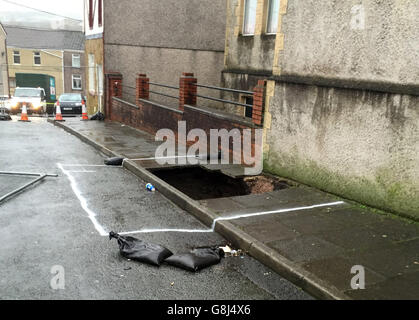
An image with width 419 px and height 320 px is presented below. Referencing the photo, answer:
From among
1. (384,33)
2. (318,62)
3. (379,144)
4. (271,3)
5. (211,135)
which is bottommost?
(211,135)

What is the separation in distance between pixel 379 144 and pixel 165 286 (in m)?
3.87

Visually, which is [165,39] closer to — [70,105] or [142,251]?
[70,105]

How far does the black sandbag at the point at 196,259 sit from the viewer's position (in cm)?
426

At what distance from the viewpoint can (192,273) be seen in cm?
421

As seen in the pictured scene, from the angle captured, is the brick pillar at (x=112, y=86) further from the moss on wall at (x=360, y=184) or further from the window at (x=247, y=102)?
the moss on wall at (x=360, y=184)

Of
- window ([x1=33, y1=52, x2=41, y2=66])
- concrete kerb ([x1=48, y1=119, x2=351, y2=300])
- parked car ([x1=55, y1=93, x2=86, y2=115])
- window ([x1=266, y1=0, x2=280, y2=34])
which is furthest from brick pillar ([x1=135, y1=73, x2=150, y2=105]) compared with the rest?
window ([x1=33, y1=52, x2=41, y2=66])

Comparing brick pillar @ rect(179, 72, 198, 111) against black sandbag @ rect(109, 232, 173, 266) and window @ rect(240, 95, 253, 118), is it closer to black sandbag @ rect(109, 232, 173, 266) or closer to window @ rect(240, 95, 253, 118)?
window @ rect(240, 95, 253, 118)

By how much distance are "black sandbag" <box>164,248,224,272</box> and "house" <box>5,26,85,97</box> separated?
4954 centimetres

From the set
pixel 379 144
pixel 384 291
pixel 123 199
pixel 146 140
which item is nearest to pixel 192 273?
pixel 384 291

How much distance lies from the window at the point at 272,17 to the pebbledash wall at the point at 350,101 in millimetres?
4816

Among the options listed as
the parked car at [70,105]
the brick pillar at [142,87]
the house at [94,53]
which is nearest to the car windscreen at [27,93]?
the parked car at [70,105]

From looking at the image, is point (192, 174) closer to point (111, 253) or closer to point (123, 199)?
point (123, 199)

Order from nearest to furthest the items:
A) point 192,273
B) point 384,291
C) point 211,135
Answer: point 384,291 → point 192,273 → point 211,135

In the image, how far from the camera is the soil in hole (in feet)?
24.6
